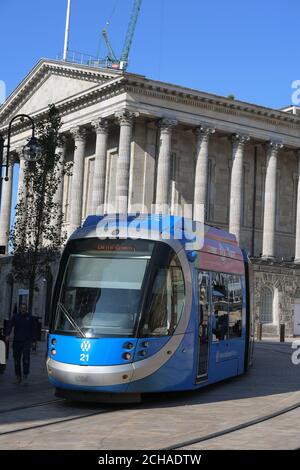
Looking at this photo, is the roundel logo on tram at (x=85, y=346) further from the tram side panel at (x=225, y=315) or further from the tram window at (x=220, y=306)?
the tram window at (x=220, y=306)

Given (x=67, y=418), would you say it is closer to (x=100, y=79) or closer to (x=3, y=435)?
(x=3, y=435)

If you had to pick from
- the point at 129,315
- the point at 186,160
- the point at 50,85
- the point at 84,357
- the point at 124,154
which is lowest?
the point at 84,357

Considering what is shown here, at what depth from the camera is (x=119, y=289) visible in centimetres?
1263

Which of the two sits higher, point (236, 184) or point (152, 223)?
point (236, 184)

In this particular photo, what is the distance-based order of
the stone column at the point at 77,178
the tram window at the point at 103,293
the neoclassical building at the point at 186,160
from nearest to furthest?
1. the tram window at the point at 103,293
2. the neoclassical building at the point at 186,160
3. the stone column at the point at 77,178

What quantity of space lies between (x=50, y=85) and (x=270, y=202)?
18954 millimetres

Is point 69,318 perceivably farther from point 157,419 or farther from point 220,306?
point 220,306

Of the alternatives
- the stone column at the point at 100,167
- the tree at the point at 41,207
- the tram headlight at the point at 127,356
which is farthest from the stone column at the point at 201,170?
the tram headlight at the point at 127,356

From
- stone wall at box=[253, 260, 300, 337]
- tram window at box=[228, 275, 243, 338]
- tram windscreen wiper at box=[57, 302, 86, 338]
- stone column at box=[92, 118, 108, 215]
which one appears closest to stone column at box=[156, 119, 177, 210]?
stone column at box=[92, 118, 108, 215]

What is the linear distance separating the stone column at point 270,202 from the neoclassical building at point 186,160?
0.24 ft

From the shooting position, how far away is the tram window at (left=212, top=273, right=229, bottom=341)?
15.0 m

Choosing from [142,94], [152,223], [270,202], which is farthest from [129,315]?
[270,202]

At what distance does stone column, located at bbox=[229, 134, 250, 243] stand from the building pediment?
10366 millimetres

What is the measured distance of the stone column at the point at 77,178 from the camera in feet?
167
